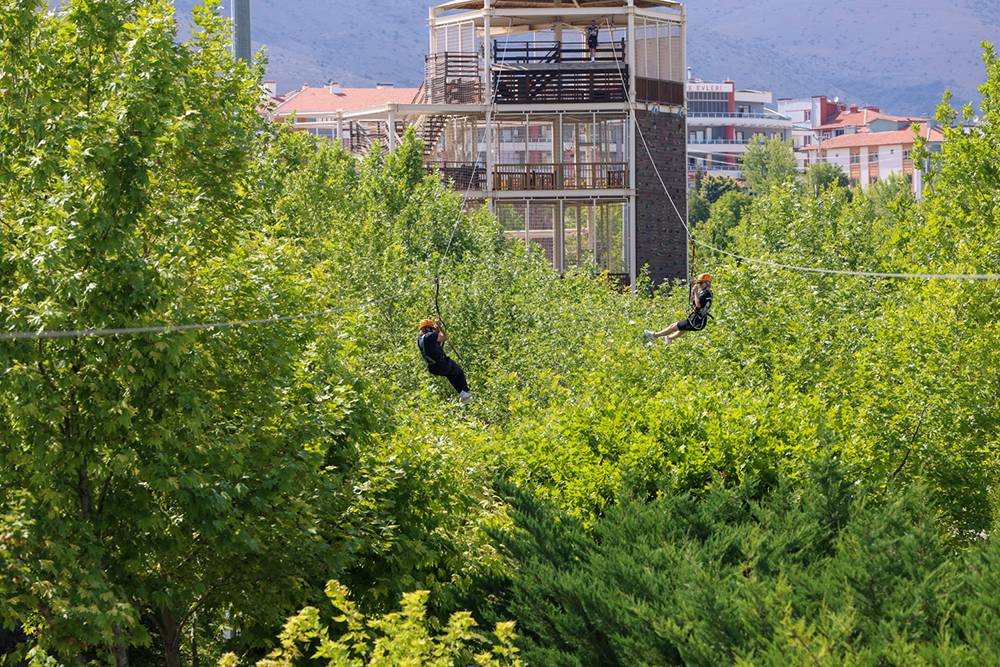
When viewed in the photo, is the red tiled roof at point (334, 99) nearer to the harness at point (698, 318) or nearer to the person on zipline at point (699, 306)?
the person on zipline at point (699, 306)

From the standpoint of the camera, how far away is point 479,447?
22.4 metres

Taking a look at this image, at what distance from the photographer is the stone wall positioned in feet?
184

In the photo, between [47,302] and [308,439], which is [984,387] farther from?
[47,302]

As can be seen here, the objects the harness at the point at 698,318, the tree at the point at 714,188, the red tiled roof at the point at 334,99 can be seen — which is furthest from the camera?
the red tiled roof at the point at 334,99

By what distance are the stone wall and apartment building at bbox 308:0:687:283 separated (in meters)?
0.05

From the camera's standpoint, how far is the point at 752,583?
1505 centimetres

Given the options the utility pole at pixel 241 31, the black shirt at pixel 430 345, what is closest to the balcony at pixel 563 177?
the black shirt at pixel 430 345

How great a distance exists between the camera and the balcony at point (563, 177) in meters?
55.6

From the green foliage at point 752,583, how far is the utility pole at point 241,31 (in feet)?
22.7

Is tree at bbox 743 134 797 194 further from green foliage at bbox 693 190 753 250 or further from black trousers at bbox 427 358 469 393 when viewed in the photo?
black trousers at bbox 427 358 469 393

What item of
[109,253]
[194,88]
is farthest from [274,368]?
[194,88]

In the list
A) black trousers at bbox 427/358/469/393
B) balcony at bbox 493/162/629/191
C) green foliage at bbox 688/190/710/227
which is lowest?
green foliage at bbox 688/190/710/227

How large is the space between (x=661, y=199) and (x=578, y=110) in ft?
15.9

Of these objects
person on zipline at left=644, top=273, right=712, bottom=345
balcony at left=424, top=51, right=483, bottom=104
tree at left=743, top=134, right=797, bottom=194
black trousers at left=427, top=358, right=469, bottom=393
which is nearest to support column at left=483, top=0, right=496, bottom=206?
balcony at left=424, top=51, right=483, bottom=104
